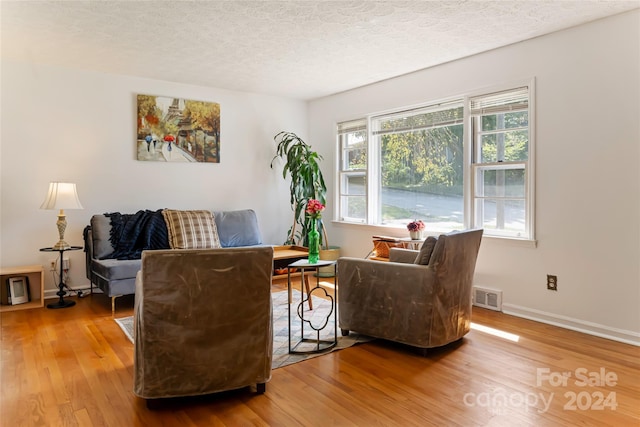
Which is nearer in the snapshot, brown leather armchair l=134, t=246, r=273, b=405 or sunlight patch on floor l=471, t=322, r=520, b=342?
brown leather armchair l=134, t=246, r=273, b=405

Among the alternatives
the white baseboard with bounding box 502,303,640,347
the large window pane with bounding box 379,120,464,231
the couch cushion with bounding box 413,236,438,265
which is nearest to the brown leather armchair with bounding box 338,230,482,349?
the couch cushion with bounding box 413,236,438,265

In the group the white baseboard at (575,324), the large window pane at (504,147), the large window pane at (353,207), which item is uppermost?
the large window pane at (504,147)

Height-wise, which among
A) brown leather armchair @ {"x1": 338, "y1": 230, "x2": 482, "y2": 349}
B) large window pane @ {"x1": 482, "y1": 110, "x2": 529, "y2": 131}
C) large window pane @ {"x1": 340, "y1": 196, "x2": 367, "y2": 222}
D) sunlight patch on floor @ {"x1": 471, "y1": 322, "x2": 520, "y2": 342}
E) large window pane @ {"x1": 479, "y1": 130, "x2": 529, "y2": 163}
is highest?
large window pane @ {"x1": 482, "y1": 110, "x2": 529, "y2": 131}

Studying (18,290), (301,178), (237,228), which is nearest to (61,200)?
(18,290)

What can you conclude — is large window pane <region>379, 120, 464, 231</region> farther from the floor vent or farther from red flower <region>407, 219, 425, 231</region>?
the floor vent

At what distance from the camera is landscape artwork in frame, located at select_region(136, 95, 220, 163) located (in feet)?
16.9

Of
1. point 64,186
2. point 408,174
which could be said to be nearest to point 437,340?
point 408,174

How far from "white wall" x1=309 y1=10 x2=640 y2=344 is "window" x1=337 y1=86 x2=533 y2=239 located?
169 mm

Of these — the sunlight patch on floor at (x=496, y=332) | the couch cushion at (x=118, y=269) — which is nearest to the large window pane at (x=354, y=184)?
the sunlight patch on floor at (x=496, y=332)

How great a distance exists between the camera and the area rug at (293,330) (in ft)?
9.70

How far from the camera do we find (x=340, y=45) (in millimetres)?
3959

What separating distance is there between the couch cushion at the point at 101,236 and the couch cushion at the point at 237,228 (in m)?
1.18

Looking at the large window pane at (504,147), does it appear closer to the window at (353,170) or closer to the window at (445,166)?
the window at (445,166)

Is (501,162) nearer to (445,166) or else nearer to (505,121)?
(505,121)
